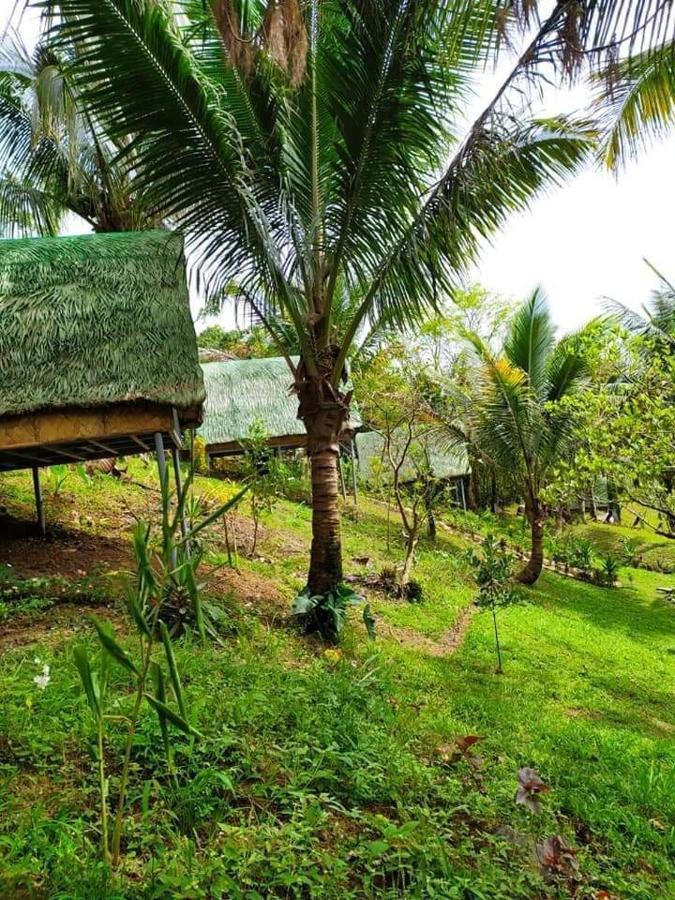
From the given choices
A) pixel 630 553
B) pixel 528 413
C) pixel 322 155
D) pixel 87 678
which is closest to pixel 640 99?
pixel 322 155

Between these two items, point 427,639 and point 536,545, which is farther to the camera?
point 536,545

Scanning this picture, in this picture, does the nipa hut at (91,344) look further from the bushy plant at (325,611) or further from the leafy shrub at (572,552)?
the leafy shrub at (572,552)

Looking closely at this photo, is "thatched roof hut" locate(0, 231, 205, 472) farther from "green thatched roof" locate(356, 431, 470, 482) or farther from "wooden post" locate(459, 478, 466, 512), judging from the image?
"wooden post" locate(459, 478, 466, 512)

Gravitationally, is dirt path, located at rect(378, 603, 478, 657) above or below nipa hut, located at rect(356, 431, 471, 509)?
below

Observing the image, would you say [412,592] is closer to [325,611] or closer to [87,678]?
[325,611]

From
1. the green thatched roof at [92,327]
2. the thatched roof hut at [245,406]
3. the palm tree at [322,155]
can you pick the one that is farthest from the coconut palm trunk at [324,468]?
the thatched roof hut at [245,406]

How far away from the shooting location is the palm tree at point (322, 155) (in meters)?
4.74

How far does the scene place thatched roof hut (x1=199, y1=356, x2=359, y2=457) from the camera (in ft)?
54.9

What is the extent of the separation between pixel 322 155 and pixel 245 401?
11.6m

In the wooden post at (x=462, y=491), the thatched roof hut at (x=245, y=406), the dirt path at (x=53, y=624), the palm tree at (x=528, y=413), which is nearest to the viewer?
the dirt path at (x=53, y=624)

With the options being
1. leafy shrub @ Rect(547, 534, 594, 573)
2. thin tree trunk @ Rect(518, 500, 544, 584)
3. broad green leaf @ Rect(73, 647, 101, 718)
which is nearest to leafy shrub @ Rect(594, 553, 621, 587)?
leafy shrub @ Rect(547, 534, 594, 573)

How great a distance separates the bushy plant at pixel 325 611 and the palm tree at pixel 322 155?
13cm

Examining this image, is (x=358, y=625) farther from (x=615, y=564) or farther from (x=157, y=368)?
(x=615, y=564)

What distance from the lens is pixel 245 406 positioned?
17.1m
